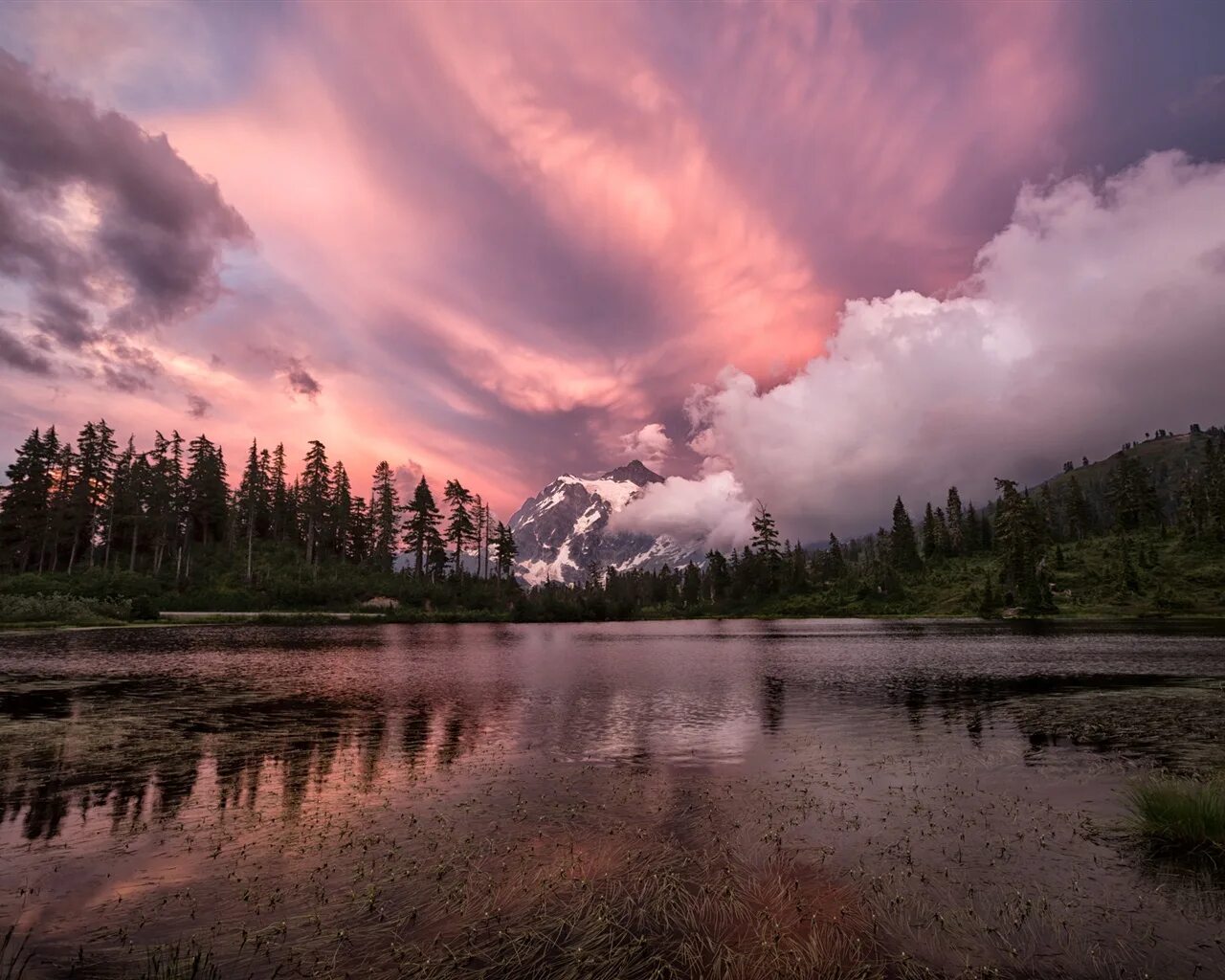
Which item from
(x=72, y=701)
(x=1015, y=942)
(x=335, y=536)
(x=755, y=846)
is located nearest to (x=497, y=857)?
(x=755, y=846)

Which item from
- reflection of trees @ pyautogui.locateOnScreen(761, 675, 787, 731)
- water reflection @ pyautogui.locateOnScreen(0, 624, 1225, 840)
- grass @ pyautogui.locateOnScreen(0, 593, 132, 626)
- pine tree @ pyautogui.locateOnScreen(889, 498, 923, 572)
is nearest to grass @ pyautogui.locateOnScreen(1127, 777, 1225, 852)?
water reflection @ pyautogui.locateOnScreen(0, 624, 1225, 840)

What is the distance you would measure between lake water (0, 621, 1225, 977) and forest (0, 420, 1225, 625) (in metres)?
82.3

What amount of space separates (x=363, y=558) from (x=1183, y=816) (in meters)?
161

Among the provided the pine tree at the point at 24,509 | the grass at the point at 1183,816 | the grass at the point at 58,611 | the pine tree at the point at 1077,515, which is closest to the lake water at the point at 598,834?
the grass at the point at 1183,816

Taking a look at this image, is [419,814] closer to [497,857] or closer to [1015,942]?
[497,857]

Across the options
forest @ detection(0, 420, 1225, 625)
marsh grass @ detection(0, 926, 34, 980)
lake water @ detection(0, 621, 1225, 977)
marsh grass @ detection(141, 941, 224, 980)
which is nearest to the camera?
marsh grass @ detection(141, 941, 224, 980)

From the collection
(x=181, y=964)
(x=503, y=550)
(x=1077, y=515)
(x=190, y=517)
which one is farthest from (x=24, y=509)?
(x=1077, y=515)

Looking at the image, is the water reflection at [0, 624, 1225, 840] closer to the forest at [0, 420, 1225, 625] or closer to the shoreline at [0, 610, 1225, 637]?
the shoreline at [0, 610, 1225, 637]

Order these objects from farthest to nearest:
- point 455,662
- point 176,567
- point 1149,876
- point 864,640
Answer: point 176,567, point 864,640, point 455,662, point 1149,876

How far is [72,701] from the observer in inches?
1203

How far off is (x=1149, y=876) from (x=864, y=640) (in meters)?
67.9

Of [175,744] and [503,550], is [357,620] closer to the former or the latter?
[503,550]

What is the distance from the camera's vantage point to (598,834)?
47.3 ft

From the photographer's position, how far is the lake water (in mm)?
9297
